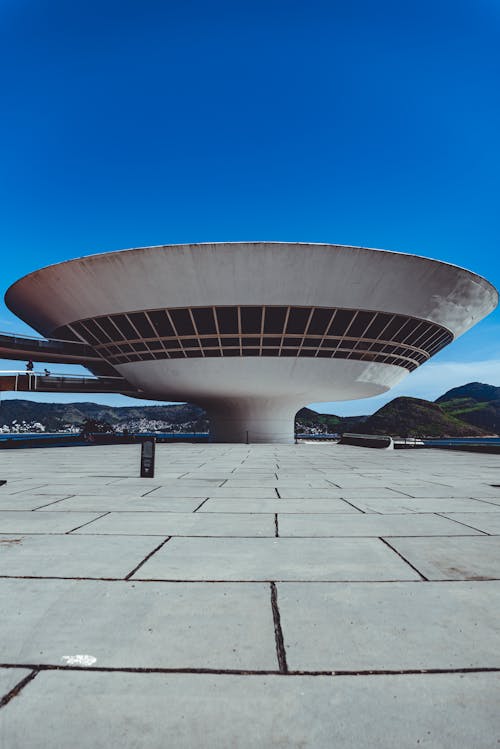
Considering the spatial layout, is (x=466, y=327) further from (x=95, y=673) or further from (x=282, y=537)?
(x=95, y=673)

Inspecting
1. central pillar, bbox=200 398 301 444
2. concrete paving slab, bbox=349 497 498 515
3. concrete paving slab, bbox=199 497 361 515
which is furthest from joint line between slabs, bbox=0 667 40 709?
central pillar, bbox=200 398 301 444

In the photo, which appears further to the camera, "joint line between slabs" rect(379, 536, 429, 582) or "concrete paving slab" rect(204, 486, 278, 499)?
"concrete paving slab" rect(204, 486, 278, 499)

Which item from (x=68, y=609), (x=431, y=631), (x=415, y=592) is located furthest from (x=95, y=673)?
(x=415, y=592)

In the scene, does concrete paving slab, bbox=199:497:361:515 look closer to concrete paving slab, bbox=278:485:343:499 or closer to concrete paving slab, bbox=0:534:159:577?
concrete paving slab, bbox=278:485:343:499

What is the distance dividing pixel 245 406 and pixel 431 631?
34719mm

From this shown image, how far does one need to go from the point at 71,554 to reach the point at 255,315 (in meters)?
26.4

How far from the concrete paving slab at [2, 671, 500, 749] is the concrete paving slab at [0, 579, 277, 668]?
18 centimetres

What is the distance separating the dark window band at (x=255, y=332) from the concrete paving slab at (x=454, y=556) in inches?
1001

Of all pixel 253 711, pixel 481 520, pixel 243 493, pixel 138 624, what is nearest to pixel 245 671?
pixel 253 711

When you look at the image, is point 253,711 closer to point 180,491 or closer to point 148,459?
point 180,491

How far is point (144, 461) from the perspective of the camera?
37.3 ft

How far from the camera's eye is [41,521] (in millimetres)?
5922

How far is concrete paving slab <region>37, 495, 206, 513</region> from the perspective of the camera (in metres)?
6.84

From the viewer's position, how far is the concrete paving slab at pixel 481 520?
5574mm
